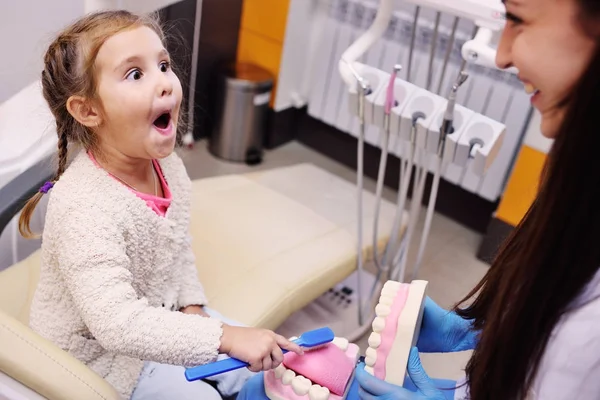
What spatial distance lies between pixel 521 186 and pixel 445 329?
4.28ft

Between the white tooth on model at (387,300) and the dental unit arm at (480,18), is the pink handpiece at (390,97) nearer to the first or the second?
the dental unit arm at (480,18)

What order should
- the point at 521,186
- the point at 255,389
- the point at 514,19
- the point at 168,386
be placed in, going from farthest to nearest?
1. the point at 521,186
2. the point at 168,386
3. the point at 255,389
4. the point at 514,19

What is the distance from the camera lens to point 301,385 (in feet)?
3.21

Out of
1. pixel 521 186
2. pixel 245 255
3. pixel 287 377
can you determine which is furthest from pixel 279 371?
pixel 521 186

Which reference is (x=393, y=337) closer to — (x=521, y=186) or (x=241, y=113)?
(x=521, y=186)

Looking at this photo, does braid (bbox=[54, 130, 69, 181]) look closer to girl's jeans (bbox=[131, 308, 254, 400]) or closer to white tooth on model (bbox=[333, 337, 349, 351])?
girl's jeans (bbox=[131, 308, 254, 400])

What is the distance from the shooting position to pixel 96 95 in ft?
3.29

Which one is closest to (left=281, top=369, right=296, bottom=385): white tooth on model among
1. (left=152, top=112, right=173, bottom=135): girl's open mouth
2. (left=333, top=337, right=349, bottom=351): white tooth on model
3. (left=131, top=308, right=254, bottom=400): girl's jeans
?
(left=333, top=337, right=349, bottom=351): white tooth on model

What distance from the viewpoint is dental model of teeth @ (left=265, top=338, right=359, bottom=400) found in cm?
98

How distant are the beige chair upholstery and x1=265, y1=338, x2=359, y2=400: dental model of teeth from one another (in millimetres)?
260

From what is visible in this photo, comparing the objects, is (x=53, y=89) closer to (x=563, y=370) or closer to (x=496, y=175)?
(x=563, y=370)

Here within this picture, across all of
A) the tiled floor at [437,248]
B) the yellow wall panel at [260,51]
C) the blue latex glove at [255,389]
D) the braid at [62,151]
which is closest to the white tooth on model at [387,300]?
the blue latex glove at [255,389]

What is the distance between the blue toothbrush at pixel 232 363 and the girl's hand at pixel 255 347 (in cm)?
1

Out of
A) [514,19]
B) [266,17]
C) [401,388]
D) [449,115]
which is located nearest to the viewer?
[514,19]
